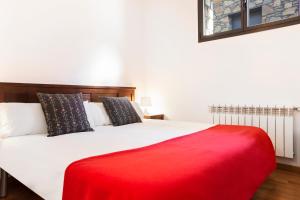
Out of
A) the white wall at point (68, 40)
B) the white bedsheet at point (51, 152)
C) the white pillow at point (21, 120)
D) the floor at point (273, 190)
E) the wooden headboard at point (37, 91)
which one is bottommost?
the floor at point (273, 190)

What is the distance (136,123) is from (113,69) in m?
1.08

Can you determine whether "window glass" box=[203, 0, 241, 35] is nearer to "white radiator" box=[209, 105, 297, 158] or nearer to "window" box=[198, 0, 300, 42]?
"window" box=[198, 0, 300, 42]

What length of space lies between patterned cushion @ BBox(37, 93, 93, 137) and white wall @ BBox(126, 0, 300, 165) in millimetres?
1742

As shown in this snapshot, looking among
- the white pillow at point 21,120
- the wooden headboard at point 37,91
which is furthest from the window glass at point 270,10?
the white pillow at point 21,120

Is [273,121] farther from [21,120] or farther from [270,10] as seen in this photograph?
[21,120]

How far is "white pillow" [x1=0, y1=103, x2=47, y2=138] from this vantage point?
6.23 ft

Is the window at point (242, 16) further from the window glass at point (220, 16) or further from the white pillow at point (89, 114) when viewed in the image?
the white pillow at point (89, 114)

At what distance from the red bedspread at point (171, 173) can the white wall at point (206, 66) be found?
138 cm

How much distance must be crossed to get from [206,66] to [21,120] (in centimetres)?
243

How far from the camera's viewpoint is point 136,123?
271cm

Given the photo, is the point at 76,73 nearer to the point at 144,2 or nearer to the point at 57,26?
the point at 57,26

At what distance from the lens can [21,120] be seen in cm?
197

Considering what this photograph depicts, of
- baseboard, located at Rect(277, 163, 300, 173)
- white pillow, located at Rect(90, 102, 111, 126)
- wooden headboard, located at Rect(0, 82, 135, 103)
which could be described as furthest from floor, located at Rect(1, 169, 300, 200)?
white pillow, located at Rect(90, 102, 111, 126)

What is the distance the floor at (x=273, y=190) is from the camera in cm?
192
